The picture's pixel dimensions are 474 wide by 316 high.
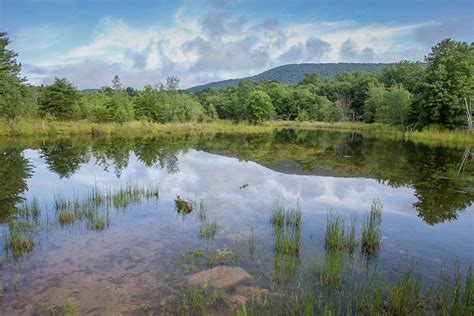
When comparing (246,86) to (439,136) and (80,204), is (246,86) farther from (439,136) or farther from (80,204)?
(80,204)

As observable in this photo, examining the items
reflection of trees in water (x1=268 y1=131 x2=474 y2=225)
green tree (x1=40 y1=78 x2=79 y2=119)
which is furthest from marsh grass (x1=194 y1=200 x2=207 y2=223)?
green tree (x1=40 y1=78 x2=79 y2=119)

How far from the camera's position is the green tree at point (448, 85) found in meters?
41.0

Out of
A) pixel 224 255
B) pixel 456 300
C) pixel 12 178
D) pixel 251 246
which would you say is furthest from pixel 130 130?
pixel 456 300

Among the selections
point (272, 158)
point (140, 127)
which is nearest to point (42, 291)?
point (272, 158)

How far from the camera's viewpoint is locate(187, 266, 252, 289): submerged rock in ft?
21.8

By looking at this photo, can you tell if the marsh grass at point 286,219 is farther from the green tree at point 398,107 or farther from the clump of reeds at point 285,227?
the green tree at point 398,107

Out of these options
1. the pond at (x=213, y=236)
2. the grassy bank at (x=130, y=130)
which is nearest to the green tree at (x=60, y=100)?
the grassy bank at (x=130, y=130)

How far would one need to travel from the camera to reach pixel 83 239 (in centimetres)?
902

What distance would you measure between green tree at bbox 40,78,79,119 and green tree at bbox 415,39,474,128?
47903mm

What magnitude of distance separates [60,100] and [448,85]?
50.8 metres

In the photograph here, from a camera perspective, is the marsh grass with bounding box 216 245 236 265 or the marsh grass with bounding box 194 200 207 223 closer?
the marsh grass with bounding box 216 245 236 265

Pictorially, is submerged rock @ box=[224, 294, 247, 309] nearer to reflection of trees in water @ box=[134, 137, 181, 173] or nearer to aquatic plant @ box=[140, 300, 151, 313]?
aquatic plant @ box=[140, 300, 151, 313]

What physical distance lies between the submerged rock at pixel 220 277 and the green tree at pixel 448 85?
1687 inches

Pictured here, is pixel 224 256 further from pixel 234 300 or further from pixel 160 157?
pixel 160 157
